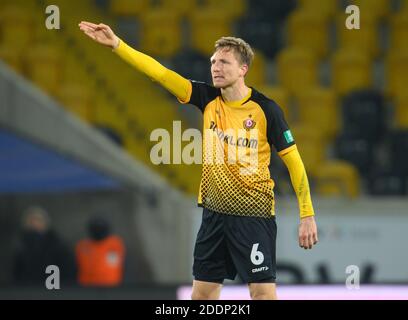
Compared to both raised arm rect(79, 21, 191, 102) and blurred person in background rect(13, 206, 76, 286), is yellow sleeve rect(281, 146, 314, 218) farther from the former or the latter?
blurred person in background rect(13, 206, 76, 286)

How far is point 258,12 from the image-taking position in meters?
12.2

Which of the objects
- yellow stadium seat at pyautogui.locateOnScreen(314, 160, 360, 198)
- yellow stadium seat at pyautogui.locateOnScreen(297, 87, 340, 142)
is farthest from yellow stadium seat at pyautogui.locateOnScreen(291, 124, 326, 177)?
yellow stadium seat at pyautogui.locateOnScreen(297, 87, 340, 142)

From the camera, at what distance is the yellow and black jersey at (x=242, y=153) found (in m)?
4.95

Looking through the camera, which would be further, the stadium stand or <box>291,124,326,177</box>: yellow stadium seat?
the stadium stand

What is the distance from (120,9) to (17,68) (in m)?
1.73

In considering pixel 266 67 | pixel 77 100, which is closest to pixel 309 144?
pixel 266 67

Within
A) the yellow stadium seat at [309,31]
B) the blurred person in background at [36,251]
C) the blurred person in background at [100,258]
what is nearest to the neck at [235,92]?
the blurred person in background at [100,258]

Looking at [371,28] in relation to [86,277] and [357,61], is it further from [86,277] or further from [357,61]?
[86,277]

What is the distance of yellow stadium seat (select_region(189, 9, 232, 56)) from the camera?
12.1 m

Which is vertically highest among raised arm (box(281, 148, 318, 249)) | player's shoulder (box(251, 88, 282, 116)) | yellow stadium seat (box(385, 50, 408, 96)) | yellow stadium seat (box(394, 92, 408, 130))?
yellow stadium seat (box(385, 50, 408, 96))

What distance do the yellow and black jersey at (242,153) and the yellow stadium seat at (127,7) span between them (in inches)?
305

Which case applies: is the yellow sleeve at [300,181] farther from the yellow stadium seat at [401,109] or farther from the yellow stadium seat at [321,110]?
the yellow stadium seat at [401,109]

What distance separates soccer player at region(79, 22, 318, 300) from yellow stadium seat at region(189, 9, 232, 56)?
716 centimetres

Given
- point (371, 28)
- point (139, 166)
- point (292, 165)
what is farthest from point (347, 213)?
point (292, 165)
